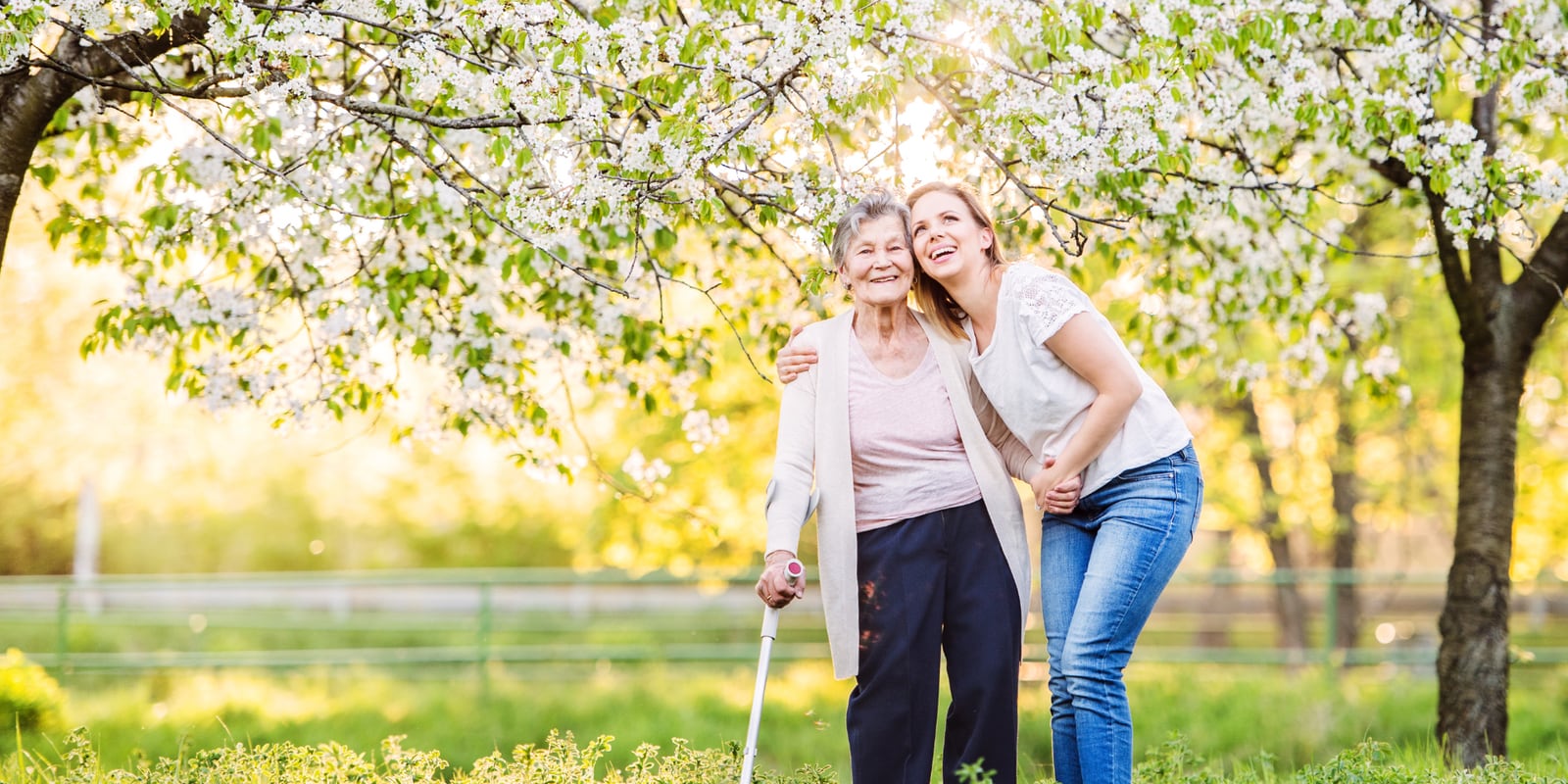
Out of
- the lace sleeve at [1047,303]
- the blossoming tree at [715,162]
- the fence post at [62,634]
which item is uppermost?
the blossoming tree at [715,162]

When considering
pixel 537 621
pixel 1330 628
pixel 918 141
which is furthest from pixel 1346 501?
pixel 537 621

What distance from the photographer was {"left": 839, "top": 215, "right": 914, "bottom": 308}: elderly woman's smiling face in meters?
3.41

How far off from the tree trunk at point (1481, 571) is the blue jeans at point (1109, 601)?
3.15m

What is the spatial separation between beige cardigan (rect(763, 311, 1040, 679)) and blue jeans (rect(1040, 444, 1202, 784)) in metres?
0.16

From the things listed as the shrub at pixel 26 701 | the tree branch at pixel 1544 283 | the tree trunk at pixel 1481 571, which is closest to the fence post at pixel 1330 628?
the tree trunk at pixel 1481 571

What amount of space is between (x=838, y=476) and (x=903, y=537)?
22 centimetres

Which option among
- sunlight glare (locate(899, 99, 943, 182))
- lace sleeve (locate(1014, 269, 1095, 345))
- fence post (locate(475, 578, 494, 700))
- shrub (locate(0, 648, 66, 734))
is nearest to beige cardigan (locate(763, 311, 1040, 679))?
lace sleeve (locate(1014, 269, 1095, 345))

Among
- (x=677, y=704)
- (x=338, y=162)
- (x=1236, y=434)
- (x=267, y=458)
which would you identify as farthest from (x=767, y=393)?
(x=267, y=458)

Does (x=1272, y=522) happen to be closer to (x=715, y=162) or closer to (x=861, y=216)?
(x=715, y=162)

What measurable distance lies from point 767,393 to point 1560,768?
8.22 m

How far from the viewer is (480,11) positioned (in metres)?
3.77

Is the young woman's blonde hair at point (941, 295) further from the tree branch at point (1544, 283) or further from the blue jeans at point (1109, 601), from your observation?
the tree branch at point (1544, 283)

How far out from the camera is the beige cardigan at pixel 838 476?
334 centimetres

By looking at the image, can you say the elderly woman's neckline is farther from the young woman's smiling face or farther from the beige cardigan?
the young woman's smiling face
